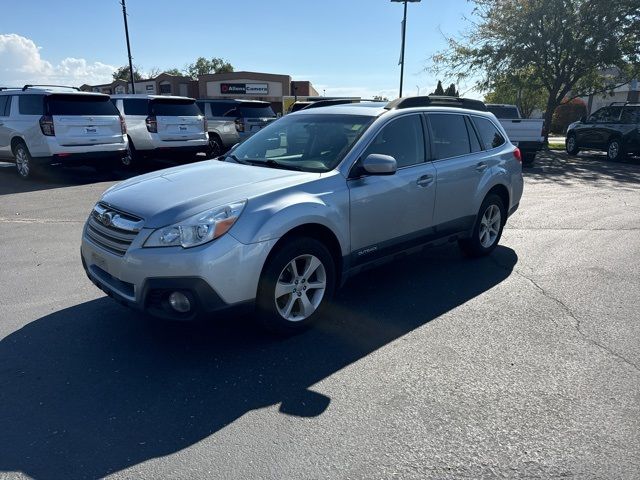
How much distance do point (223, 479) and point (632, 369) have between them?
9.43 ft

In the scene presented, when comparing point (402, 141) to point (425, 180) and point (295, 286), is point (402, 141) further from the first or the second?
point (295, 286)

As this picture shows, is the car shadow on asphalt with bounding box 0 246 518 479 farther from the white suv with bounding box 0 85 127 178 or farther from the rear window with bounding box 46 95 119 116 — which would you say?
the rear window with bounding box 46 95 119 116

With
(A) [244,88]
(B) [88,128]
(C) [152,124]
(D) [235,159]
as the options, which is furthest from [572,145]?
(A) [244,88]

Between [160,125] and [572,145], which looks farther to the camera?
[572,145]

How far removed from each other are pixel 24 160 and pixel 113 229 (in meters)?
9.28

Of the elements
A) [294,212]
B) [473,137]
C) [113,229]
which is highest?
[473,137]

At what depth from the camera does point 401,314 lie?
4.43 metres

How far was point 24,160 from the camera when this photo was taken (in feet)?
37.1

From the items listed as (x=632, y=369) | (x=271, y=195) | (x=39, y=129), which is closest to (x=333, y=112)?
(x=271, y=195)

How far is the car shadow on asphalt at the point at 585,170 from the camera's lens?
13.0 meters

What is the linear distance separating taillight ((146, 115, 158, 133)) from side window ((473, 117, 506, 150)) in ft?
30.9

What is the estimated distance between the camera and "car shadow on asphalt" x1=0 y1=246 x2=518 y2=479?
Answer: 2.71 m

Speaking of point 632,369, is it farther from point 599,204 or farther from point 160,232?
point 599,204

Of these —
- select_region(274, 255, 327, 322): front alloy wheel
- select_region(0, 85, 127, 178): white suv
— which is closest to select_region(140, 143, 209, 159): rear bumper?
select_region(0, 85, 127, 178): white suv
